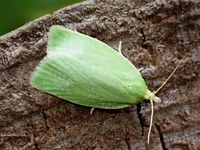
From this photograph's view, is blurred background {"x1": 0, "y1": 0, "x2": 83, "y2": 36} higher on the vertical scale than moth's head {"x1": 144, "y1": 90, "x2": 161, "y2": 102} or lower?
higher

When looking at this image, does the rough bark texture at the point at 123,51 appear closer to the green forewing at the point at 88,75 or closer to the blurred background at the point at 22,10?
the green forewing at the point at 88,75

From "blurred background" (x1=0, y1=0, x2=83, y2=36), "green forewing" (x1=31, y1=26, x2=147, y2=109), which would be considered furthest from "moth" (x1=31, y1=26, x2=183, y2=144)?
"blurred background" (x1=0, y1=0, x2=83, y2=36)

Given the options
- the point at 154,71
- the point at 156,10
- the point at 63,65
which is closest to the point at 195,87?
the point at 154,71

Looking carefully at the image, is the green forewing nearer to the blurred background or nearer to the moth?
the moth

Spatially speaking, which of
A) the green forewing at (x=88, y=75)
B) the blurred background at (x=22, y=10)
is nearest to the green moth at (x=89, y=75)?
the green forewing at (x=88, y=75)

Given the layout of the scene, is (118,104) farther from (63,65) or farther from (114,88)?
(63,65)

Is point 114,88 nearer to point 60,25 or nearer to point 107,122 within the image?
point 107,122

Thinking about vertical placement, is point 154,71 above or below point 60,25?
below

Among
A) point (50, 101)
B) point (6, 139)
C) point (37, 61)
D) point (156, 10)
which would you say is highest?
point (156, 10)
